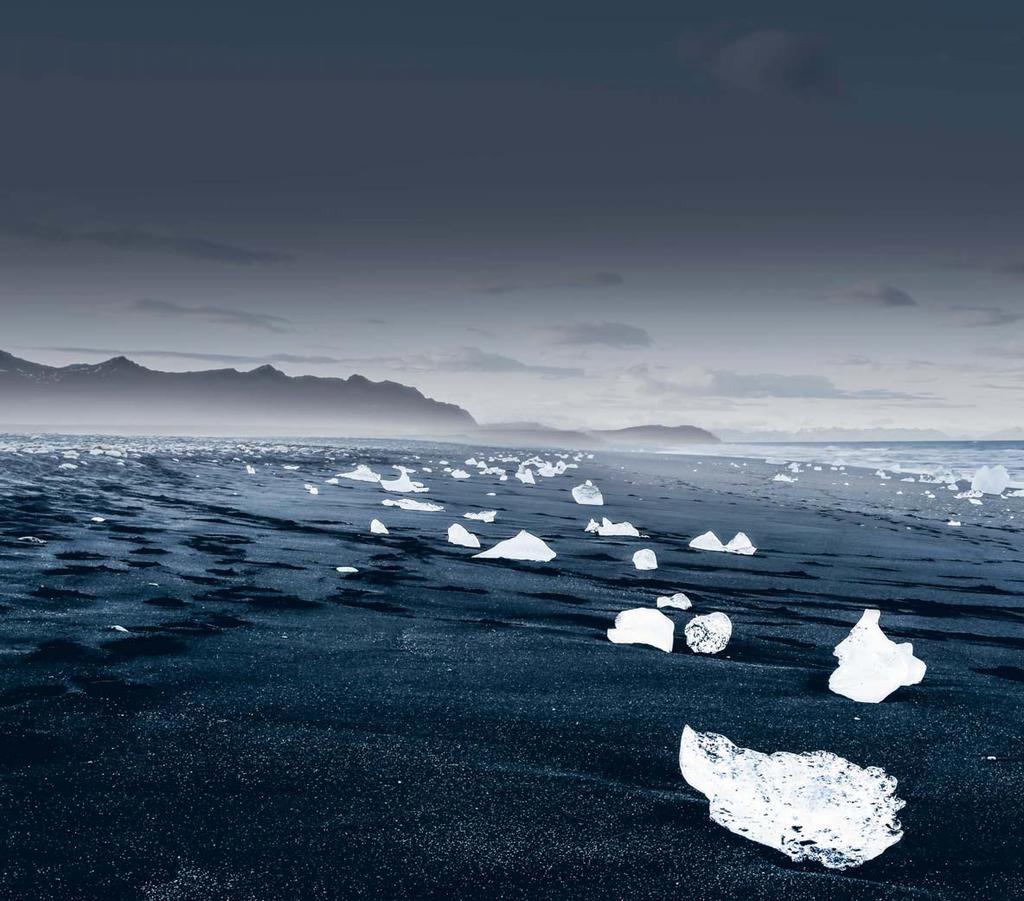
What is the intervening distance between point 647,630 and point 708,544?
3.43 meters

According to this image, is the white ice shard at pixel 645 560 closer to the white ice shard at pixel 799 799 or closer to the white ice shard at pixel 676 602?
the white ice shard at pixel 676 602

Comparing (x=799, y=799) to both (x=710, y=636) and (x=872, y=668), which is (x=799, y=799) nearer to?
(x=872, y=668)

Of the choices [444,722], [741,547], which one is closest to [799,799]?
[444,722]

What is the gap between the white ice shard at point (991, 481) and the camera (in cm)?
1422

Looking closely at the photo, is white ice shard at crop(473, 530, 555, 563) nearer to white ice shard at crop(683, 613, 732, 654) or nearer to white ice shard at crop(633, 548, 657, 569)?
white ice shard at crop(633, 548, 657, 569)

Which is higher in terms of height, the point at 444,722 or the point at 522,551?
the point at 522,551

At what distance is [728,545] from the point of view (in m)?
6.42

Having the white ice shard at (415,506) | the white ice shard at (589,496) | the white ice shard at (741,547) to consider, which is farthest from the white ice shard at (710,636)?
the white ice shard at (589,496)

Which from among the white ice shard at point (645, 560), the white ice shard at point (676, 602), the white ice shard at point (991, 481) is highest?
the white ice shard at point (991, 481)

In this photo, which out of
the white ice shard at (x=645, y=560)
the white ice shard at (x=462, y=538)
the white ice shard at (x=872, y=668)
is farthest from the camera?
the white ice shard at (x=462, y=538)

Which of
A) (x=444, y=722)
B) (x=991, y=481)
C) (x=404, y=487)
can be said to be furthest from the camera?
(x=991, y=481)

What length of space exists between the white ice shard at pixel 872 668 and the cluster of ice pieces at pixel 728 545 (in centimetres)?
341

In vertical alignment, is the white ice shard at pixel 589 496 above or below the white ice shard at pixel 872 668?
above

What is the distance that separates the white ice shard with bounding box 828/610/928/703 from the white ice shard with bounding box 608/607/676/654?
2.30 feet
